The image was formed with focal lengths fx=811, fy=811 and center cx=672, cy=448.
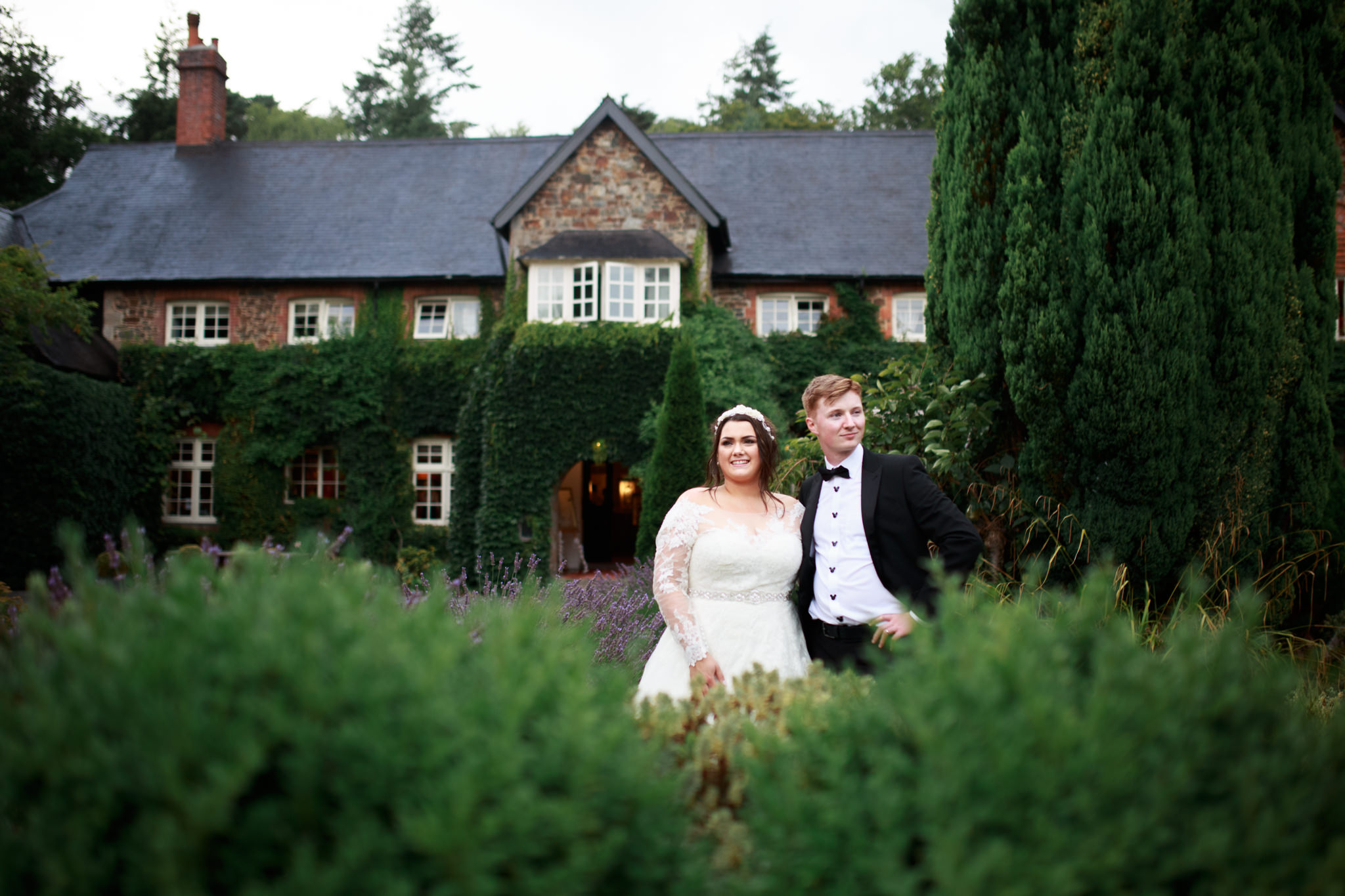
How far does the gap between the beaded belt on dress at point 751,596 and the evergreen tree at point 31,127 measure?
88.1 feet

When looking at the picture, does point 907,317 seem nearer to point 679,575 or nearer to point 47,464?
point 679,575

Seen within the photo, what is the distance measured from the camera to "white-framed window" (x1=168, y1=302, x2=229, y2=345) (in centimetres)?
1678

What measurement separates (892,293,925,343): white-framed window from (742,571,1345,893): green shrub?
14593 mm

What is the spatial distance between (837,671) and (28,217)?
21088 mm

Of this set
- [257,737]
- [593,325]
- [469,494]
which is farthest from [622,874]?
[469,494]

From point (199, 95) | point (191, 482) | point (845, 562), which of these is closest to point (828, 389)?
point (845, 562)

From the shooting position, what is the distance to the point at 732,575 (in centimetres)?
385

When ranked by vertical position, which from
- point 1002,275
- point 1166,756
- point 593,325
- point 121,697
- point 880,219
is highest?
point 880,219

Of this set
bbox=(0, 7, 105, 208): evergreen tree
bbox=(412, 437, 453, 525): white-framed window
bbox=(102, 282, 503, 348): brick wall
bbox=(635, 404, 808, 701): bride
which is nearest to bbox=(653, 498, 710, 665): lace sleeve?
bbox=(635, 404, 808, 701): bride

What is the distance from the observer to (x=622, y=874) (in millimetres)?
1526

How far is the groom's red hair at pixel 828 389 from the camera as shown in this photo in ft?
11.8

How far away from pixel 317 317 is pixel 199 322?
8.06ft

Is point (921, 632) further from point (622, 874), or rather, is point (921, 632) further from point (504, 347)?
point (504, 347)

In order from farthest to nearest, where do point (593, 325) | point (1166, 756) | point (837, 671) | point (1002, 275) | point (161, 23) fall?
point (161, 23)
point (593, 325)
point (1002, 275)
point (837, 671)
point (1166, 756)
